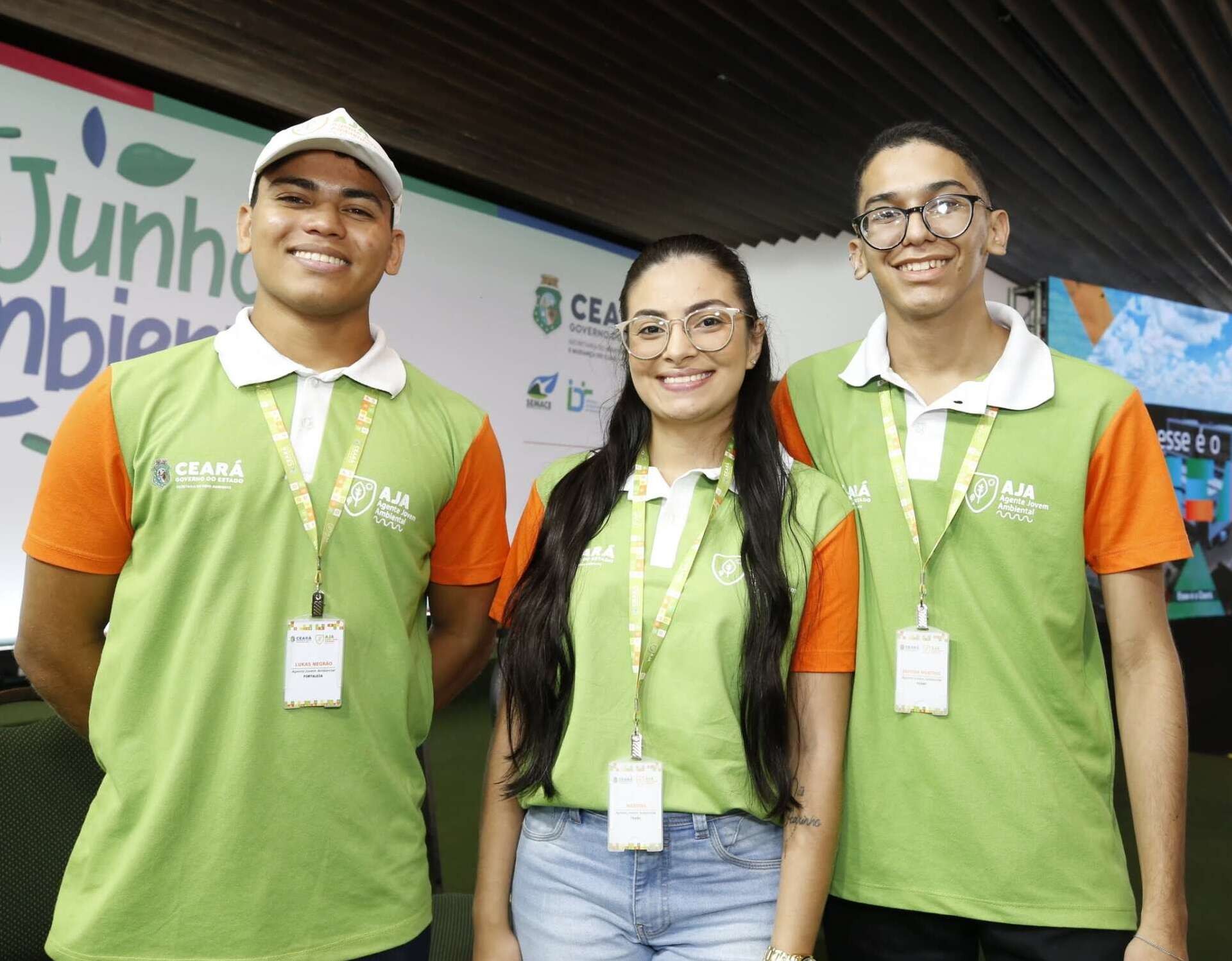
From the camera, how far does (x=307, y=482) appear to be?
1449 mm

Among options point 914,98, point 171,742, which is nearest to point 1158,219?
point 914,98

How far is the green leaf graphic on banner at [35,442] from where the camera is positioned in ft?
13.8

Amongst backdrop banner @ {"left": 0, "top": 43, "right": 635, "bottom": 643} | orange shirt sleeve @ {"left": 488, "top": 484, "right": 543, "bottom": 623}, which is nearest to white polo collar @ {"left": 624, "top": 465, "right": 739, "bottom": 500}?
orange shirt sleeve @ {"left": 488, "top": 484, "right": 543, "bottom": 623}

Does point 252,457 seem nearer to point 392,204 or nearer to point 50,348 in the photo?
point 392,204

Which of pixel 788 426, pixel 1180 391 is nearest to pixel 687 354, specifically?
pixel 788 426

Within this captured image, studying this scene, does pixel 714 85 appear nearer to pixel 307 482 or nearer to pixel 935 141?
pixel 935 141

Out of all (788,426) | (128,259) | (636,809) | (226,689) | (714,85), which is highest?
(714,85)

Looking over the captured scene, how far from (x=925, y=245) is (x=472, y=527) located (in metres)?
0.90

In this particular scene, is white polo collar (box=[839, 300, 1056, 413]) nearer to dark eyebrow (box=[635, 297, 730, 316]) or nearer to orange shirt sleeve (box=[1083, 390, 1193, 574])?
orange shirt sleeve (box=[1083, 390, 1193, 574])

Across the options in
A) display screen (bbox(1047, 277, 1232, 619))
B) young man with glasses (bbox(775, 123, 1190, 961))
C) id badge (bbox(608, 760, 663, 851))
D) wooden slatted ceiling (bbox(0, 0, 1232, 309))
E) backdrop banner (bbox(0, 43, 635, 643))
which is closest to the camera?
id badge (bbox(608, 760, 663, 851))

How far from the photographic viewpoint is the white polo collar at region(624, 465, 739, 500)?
1.52 metres

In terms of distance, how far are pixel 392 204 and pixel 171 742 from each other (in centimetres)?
96

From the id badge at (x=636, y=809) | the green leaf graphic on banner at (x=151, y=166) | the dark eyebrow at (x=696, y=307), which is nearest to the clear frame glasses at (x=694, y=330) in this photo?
the dark eyebrow at (x=696, y=307)

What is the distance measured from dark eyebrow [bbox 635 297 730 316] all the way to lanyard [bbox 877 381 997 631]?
0.37m
